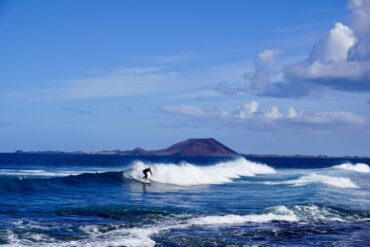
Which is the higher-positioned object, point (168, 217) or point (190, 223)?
point (168, 217)

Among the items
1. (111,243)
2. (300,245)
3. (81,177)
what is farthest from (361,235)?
(81,177)

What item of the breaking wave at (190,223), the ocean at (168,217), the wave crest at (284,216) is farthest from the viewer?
the wave crest at (284,216)

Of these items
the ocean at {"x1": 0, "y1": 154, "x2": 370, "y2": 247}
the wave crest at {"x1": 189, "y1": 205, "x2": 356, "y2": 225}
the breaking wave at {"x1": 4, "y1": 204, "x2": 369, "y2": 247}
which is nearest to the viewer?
the breaking wave at {"x1": 4, "y1": 204, "x2": 369, "y2": 247}

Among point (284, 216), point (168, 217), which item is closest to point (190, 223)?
point (168, 217)

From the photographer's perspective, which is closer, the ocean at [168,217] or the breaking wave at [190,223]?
the breaking wave at [190,223]

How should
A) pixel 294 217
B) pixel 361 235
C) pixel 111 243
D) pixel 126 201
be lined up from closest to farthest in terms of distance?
pixel 111 243 → pixel 361 235 → pixel 294 217 → pixel 126 201

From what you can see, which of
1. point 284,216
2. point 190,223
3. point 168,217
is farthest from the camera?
point 284,216

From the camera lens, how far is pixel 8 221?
20.4 m

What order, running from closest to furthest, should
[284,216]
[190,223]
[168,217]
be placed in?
[190,223]
[168,217]
[284,216]

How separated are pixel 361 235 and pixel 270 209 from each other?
6.36 metres

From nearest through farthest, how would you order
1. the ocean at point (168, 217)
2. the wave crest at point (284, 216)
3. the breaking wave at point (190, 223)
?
the breaking wave at point (190, 223), the ocean at point (168, 217), the wave crest at point (284, 216)

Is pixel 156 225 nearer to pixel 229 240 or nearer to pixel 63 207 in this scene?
pixel 229 240

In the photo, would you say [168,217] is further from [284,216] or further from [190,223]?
[284,216]

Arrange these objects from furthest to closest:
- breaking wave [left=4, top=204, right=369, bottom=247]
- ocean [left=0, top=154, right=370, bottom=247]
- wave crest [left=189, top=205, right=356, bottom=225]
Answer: wave crest [left=189, top=205, right=356, bottom=225] → ocean [left=0, top=154, right=370, bottom=247] → breaking wave [left=4, top=204, right=369, bottom=247]
